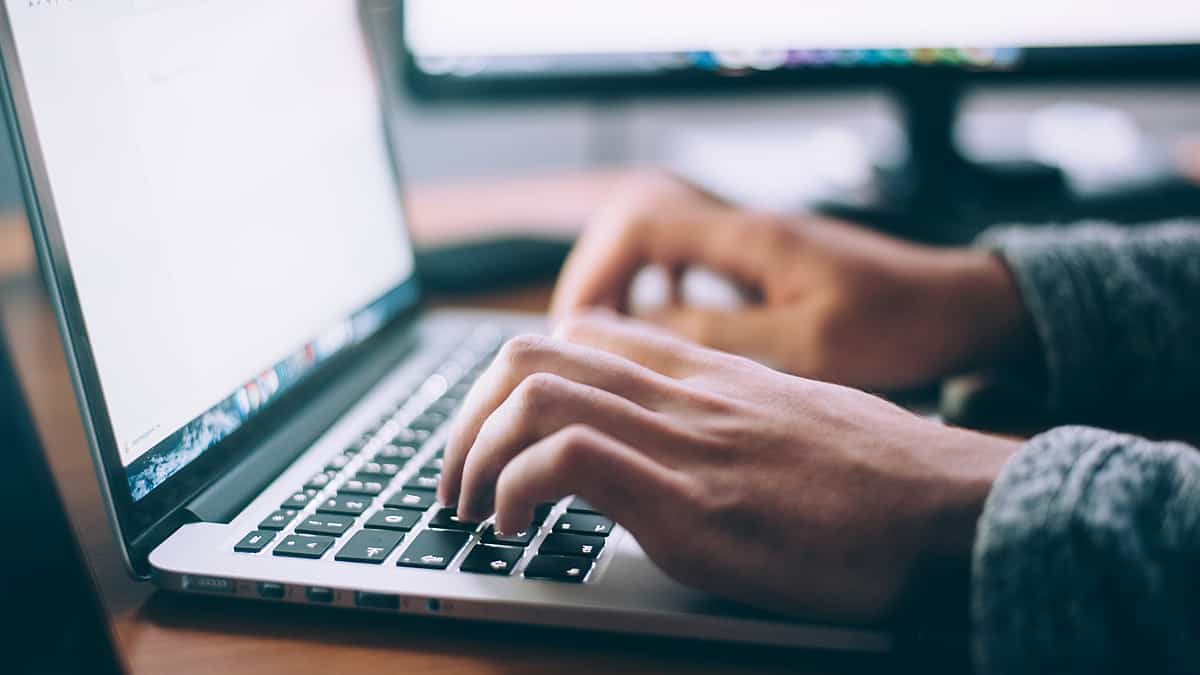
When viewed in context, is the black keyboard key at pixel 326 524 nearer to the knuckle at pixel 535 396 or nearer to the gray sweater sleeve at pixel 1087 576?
the knuckle at pixel 535 396

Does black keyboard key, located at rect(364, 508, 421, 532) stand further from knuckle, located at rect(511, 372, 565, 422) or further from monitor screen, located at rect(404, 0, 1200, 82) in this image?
monitor screen, located at rect(404, 0, 1200, 82)

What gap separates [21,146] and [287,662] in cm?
20

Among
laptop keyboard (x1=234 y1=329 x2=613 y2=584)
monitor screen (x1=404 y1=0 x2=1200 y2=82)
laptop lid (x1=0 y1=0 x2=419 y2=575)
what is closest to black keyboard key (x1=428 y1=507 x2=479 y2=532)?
laptop keyboard (x1=234 y1=329 x2=613 y2=584)

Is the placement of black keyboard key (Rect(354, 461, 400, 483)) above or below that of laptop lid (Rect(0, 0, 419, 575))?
below

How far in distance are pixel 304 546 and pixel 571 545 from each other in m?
0.10

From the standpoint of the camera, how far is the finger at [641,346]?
0.43m

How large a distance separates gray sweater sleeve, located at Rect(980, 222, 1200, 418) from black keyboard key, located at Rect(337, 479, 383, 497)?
346mm

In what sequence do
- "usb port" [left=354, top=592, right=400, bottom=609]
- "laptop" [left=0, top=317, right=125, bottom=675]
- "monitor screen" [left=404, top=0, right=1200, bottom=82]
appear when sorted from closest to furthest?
"laptop" [left=0, top=317, right=125, bottom=675] → "usb port" [left=354, top=592, right=400, bottom=609] → "monitor screen" [left=404, top=0, right=1200, bottom=82]

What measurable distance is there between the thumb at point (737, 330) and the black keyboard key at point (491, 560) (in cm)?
22

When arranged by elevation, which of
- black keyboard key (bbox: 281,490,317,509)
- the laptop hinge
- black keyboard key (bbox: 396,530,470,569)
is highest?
the laptop hinge

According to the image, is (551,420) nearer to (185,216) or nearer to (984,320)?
(185,216)

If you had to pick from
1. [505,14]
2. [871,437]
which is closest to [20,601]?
[871,437]

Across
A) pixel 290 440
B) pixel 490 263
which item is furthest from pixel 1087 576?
pixel 490 263

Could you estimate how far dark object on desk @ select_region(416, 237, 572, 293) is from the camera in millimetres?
773
